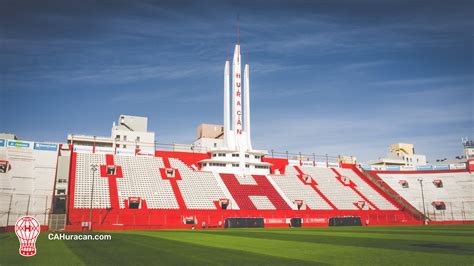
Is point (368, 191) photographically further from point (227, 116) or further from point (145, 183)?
point (145, 183)

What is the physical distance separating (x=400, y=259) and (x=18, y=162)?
2431 inches

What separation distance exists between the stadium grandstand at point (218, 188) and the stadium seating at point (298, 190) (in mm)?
212

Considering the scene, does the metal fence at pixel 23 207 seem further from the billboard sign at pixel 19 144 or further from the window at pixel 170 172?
the window at pixel 170 172

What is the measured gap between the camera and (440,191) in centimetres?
8088

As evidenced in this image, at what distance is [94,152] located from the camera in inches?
2724

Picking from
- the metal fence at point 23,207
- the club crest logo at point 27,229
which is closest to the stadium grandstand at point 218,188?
the metal fence at point 23,207

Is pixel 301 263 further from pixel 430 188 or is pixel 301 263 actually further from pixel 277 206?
pixel 430 188

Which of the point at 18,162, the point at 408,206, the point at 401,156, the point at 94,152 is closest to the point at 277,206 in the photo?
the point at 408,206

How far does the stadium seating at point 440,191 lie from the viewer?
74.6 metres

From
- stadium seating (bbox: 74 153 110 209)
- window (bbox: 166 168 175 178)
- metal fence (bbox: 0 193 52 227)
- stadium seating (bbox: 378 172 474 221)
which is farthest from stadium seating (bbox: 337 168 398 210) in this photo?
A: metal fence (bbox: 0 193 52 227)

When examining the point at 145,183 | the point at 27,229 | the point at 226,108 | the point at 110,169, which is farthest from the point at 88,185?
the point at 27,229

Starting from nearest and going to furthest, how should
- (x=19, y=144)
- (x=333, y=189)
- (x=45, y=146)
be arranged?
(x=19, y=144) < (x=45, y=146) < (x=333, y=189)

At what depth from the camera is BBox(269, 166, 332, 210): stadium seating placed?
69.5m

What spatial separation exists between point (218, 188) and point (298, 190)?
16.4 m
